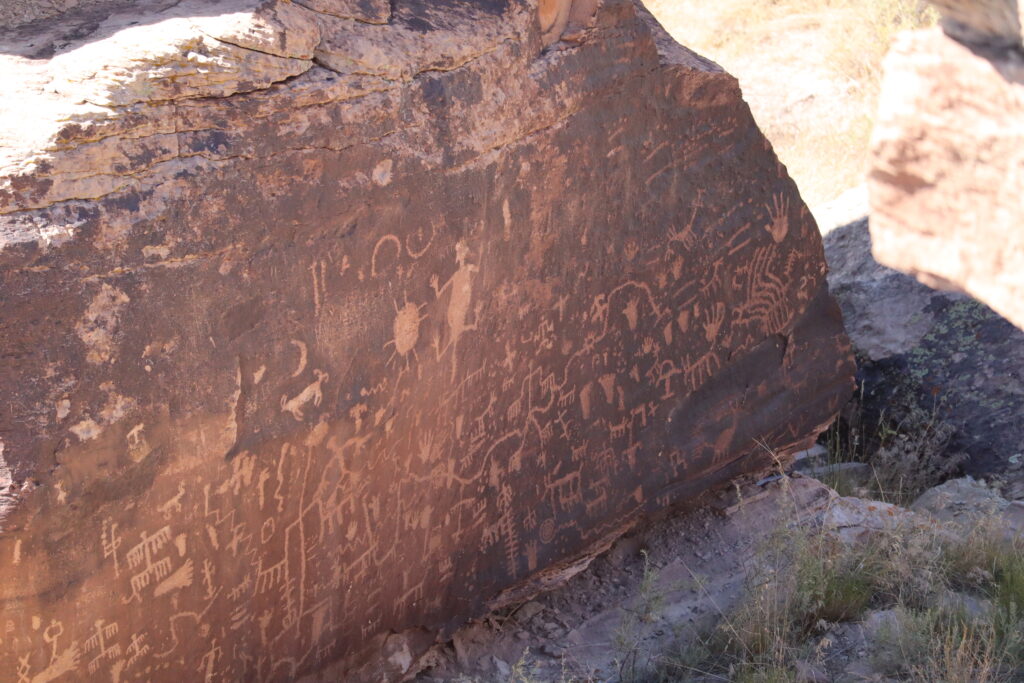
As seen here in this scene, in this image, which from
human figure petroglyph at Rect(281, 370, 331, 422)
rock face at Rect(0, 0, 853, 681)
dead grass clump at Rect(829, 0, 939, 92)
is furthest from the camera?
dead grass clump at Rect(829, 0, 939, 92)

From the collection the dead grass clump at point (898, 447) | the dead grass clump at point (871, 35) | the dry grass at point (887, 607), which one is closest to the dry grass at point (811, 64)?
the dead grass clump at point (871, 35)

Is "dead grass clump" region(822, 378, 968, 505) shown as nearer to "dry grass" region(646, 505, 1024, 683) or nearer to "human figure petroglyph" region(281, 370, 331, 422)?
"dry grass" region(646, 505, 1024, 683)

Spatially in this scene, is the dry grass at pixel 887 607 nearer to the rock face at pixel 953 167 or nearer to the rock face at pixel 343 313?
the rock face at pixel 343 313

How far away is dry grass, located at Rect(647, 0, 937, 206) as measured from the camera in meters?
6.00

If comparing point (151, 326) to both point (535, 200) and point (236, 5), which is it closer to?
point (236, 5)

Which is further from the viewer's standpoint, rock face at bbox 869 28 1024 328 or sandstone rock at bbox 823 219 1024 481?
sandstone rock at bbox 823 219 1024 481

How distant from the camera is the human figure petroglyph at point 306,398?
210 centimetres

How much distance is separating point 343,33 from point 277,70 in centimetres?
20

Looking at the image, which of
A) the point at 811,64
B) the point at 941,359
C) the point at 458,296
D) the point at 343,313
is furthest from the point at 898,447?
the point at 811,64

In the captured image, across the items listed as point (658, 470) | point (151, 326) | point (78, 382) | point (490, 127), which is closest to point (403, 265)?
point (490, 127)

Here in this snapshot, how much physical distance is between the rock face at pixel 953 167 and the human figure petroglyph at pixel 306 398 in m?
1.70

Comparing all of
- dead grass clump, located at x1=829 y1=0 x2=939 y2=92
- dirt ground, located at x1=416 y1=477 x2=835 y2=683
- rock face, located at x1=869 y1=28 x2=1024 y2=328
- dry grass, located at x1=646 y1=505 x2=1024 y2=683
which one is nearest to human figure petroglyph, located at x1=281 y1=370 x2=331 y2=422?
dirt ground, located at x1=416 y1=477 x2=835 y2=683

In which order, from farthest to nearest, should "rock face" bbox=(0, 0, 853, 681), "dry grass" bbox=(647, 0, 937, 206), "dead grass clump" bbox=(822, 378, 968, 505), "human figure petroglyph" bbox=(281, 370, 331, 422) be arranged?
"dry grass" bbox=(647, 0, 937, 206), "dead grass clump" bbox=(822, 378, 968, 505), "human figure petroglyph" bbox=(281, 370, 331, 422), "rock face" bbox=(0, 0, 853, 681)

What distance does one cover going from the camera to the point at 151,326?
6.17ft
